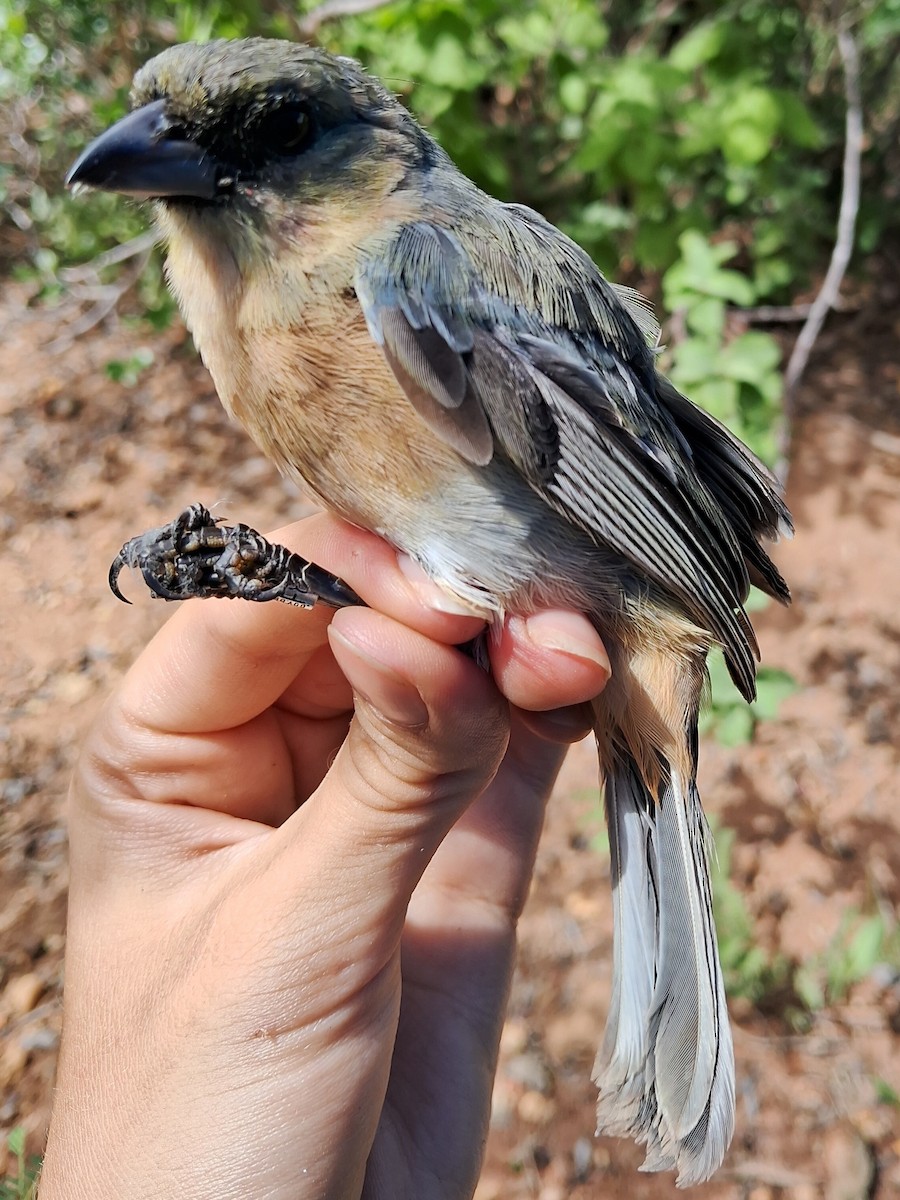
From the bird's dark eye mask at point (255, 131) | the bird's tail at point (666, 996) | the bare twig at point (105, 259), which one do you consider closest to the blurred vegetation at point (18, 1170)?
the bird's tail at point (666, 996)

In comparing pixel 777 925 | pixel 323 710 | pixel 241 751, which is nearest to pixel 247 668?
pixel 241 751

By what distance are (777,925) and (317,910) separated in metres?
2.11

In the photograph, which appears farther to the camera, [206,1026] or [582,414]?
[582,414]

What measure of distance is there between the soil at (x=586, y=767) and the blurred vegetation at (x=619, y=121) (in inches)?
27.6

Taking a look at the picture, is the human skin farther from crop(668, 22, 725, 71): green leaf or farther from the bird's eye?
crop(668, 22, 725, 71): green leaf

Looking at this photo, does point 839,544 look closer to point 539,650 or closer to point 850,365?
point 850,365

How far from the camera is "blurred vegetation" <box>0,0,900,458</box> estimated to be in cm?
360

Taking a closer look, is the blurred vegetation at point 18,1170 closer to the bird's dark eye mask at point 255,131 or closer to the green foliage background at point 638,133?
the green foliage background at point 638,133

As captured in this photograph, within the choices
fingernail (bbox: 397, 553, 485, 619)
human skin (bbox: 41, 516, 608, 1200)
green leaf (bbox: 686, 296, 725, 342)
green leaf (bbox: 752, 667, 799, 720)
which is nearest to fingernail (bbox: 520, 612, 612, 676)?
human skin (bbox: 41, 516, 608, 1200)

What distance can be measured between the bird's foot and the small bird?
0.20 meters

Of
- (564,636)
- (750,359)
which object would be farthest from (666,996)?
(750,359)

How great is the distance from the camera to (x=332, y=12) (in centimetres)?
399

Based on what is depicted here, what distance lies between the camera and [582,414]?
5.47ft

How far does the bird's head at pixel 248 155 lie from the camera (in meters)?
1.47
